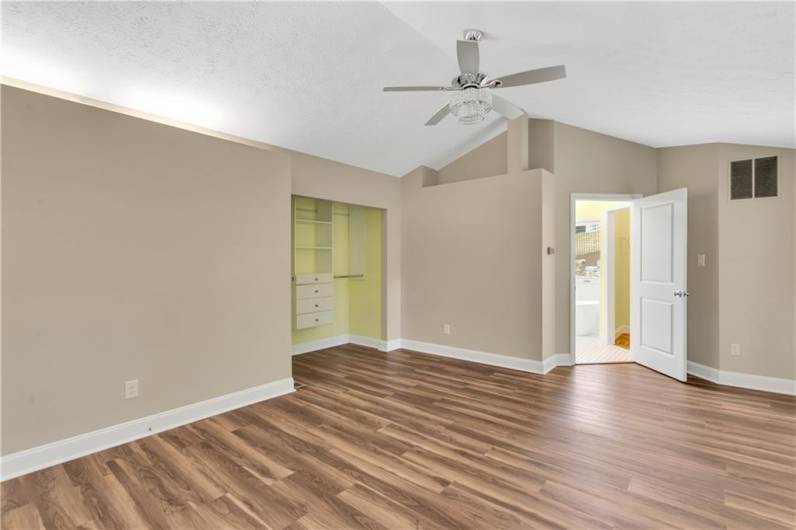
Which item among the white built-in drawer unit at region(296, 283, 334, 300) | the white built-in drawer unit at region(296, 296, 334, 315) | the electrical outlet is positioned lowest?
the electrical outlet

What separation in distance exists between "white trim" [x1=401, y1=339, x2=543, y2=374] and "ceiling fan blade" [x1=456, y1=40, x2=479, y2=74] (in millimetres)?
3306

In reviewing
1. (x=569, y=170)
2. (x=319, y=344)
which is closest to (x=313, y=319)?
(x=319, y=344)

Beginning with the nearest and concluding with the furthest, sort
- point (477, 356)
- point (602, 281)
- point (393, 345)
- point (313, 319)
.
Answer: point (477, 356)
point (313, 319)
point (393, 345)
point (602, 281)

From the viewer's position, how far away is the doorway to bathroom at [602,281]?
16.3 ft

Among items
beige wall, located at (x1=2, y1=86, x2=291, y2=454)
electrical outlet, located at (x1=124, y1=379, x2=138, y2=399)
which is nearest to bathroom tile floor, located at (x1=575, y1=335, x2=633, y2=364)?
beige wall, located at (x1=2, y1=86, x2=291, y2=454)

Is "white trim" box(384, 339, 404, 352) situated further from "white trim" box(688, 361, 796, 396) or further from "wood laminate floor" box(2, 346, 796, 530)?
"white trim" box(688, 361, 796, 396)

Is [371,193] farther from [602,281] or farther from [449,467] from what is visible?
[602,281]

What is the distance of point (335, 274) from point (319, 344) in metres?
1.07

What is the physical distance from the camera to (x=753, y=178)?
13.0 ft

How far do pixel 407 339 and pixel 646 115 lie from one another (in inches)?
155

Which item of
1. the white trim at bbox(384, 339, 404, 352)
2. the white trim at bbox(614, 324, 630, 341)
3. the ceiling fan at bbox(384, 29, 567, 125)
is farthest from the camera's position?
the white trim at bbox(614, 324, 630, 341)

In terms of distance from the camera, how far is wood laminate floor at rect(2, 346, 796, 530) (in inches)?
77.6

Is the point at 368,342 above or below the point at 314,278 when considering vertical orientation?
below

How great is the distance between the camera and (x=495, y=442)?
2.75 metres
